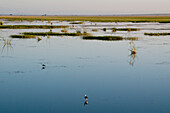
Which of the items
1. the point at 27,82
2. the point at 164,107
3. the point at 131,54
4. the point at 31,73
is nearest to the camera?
the point at 164,107

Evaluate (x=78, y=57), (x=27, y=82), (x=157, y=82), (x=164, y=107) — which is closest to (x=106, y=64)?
(x=78, y=57)

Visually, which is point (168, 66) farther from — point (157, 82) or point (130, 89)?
point (130, 89)

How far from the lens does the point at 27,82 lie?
564 inches

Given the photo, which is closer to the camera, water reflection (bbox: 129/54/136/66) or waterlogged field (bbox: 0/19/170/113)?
waterlogged field (bbox: 0/19/170/113)

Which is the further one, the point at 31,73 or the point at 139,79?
the point at 31,73

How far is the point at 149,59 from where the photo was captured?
2089 cm

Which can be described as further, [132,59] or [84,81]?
[132,59]

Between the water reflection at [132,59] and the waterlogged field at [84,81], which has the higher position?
the water reflection at [132,59]

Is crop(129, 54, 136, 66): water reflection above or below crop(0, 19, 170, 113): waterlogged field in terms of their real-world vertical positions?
above

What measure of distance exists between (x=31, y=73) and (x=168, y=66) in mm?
8092

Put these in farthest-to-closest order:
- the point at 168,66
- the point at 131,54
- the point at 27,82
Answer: the point at 131,54
the point at 168,66
the point at 27,82

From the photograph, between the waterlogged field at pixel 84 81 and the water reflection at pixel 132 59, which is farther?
the water reflection at pixel 132 59

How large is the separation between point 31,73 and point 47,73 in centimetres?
83

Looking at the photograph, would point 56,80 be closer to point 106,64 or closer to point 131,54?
point 106,64
